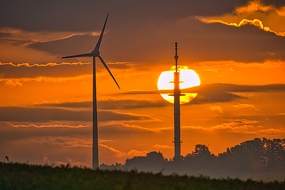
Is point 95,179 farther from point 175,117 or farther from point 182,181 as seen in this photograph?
point 175,117

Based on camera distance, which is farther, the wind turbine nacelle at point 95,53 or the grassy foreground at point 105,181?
the wind turbine nacelle at point 95,53

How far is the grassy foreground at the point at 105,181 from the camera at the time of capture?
80.0 ft

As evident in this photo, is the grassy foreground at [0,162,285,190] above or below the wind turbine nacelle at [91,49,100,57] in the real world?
below

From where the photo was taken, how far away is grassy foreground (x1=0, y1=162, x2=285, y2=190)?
24.4 meters

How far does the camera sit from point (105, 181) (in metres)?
25.1

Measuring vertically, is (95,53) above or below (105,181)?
above

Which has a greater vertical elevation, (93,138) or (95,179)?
(93,138)

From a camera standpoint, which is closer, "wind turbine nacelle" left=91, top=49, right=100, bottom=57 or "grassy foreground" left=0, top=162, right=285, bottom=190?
"grassy foreground" left=0, top=162, right=285, bottom=190

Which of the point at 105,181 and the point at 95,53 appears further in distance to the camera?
the point at 95,53

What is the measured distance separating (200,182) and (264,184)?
179 cm

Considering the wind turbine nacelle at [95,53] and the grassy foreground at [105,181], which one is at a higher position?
the wind turbine nacelle at [95,53]

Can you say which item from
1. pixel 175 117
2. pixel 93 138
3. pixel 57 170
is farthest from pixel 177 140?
pixel 57 170

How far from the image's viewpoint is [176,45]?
166750 mm

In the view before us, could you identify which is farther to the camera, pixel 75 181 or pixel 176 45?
pixel 176 45
